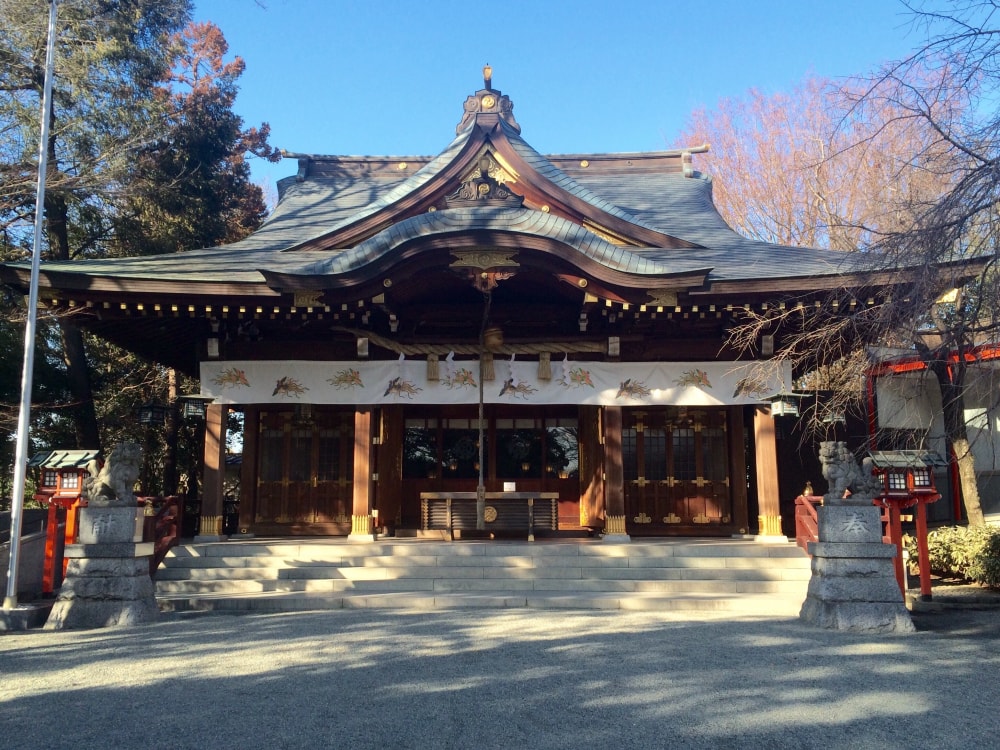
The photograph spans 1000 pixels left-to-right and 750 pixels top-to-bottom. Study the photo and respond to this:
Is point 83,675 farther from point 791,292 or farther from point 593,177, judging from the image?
point 593,177

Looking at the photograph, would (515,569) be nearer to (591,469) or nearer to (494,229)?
(591,469)

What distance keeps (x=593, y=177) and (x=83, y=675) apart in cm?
1359

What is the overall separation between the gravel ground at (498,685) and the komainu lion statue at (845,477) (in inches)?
46.9

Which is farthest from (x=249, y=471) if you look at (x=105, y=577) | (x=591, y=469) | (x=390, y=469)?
(x=591, y=469)

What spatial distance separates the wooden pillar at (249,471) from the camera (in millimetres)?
11328

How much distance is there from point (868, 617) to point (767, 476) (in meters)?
4.02

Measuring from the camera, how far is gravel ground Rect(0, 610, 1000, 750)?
3.84 metres

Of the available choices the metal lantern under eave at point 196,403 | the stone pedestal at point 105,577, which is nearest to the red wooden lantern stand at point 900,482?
the stone pedestal at point 105,577

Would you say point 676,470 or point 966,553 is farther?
point 676,470

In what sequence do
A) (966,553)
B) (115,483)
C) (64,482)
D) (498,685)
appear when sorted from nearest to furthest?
1. (498,685)
2. (115,483)
3. (64,482)
4. (966,553)

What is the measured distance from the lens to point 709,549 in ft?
29.7

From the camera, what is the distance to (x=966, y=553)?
385 inches

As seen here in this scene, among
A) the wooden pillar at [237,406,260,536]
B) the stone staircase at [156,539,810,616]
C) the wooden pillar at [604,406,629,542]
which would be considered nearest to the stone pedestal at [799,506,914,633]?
the stone staircase at [156,539,810,616]

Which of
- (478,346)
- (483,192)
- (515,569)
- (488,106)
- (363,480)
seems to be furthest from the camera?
(488,106)
